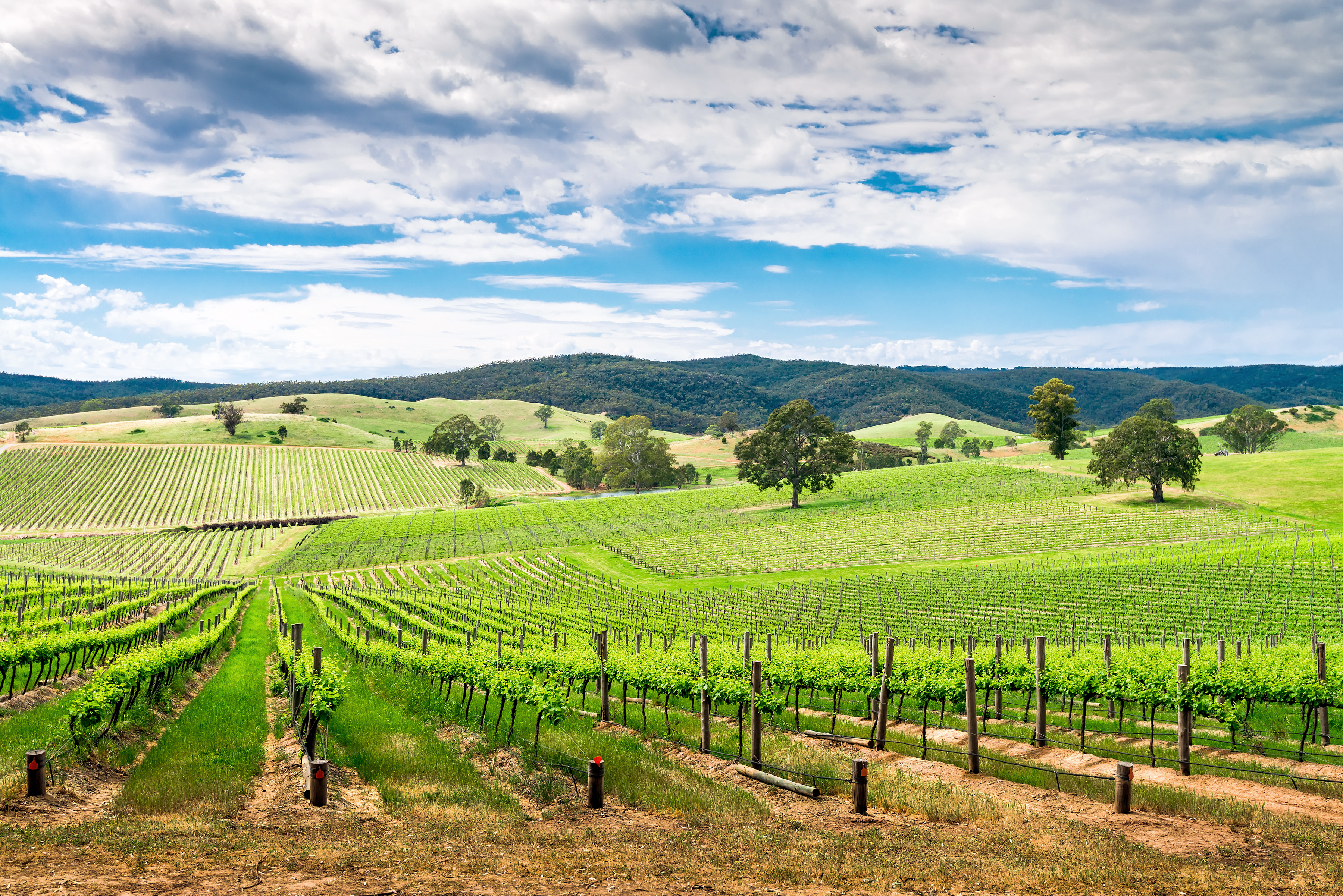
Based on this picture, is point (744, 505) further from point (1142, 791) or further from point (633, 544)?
point (1142, 791)

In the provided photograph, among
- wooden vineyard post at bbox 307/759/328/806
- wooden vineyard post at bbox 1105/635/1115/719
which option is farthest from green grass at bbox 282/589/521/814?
wooden vineyard post at bbox 1105/635/1115/719

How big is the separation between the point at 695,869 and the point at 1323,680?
48.5 feet

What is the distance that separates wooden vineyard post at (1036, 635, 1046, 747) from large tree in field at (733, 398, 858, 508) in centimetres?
8097

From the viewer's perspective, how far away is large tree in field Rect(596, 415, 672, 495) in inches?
5871

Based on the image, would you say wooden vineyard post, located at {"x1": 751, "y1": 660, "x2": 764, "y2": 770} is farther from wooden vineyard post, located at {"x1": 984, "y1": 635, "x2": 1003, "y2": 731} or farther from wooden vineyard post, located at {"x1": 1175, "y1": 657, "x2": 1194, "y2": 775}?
wooden vineyard post, located at {"x1": 984, "y1": 635, "x2": 1003, "y2": 731}

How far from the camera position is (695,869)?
31.2ft

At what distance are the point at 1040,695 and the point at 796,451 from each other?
273ft

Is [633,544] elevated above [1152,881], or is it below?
below

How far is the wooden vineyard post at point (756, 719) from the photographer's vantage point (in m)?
14.8

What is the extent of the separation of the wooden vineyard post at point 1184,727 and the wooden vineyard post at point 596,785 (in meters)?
10.7

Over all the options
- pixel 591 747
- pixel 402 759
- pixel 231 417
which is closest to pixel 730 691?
pixel 591 747

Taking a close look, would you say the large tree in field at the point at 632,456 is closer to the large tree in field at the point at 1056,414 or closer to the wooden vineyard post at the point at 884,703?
the large tree in field at the point at 1056,414

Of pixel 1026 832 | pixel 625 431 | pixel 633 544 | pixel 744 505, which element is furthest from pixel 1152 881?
pixel 625 431

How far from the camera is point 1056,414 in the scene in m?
117
